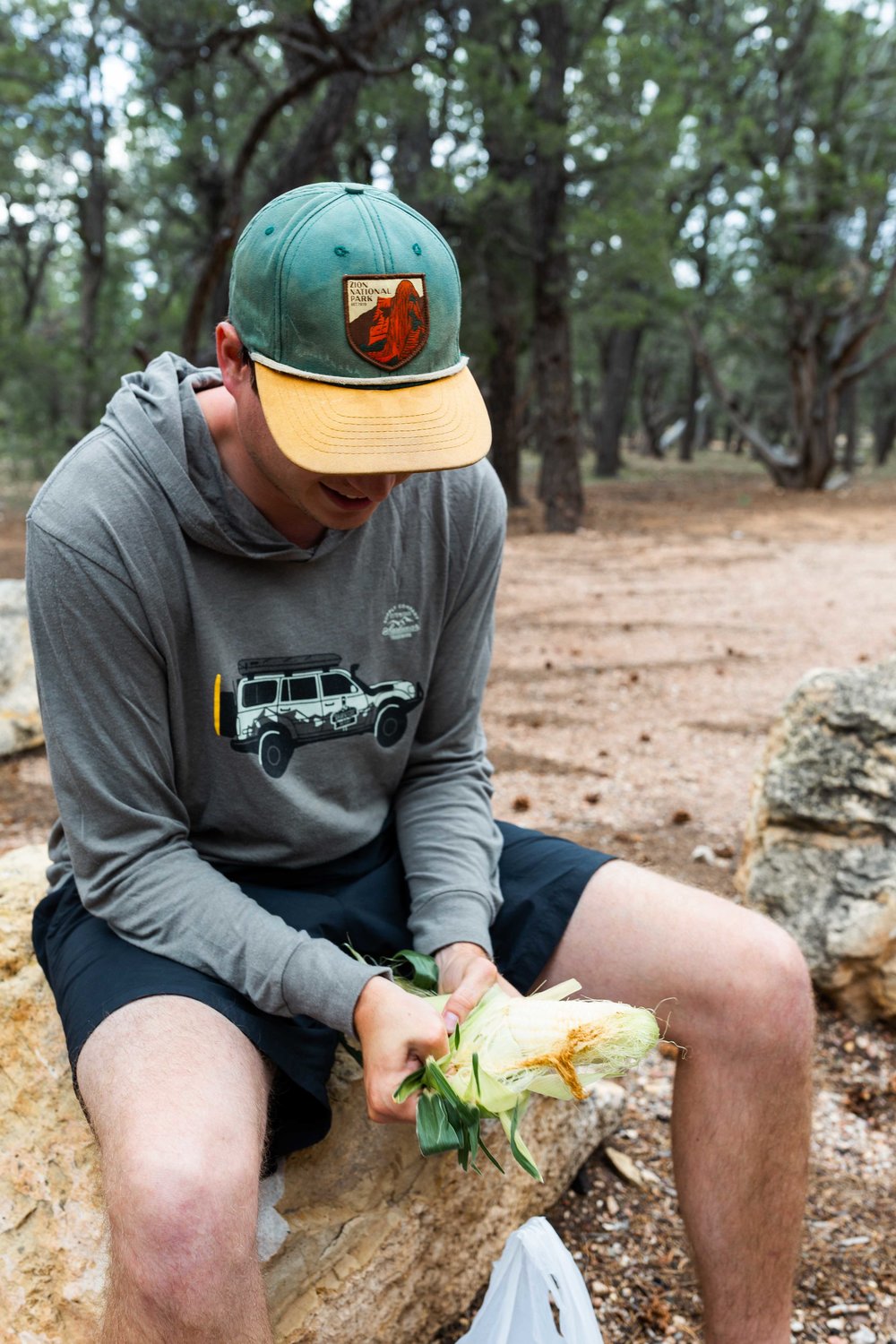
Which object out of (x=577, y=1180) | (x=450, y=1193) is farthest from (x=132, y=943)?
(x=577, y=1180)

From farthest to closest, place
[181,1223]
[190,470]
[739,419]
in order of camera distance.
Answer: [739,419], [190,470], [181,1223]

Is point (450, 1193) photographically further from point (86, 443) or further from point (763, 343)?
point (763, 343)

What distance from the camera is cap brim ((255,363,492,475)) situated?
1849 millimetres

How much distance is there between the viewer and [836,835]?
134 inches

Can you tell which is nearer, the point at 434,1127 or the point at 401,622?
the point at 434,1127

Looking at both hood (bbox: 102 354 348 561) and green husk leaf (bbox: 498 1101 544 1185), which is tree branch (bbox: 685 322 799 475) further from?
green husk leaf (bbox: 498 1101 544 1185)

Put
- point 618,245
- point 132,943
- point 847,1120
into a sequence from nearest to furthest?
1. point 132,943
2. point 847,1120
3. point 618,245

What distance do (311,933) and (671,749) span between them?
3.83m

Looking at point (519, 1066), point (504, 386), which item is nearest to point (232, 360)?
point (519, 1066)

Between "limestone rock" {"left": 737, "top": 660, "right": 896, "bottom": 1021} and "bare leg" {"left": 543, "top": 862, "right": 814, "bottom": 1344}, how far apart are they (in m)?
1.27

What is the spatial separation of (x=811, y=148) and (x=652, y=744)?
17.4 meters

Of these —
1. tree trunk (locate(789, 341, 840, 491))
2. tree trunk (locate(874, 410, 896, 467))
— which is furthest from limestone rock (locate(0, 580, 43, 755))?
tree trunk (locate(874, 410, 896, 467))

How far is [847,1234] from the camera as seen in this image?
8.16ft

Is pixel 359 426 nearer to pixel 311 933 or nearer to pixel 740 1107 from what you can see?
pixel 311 933
